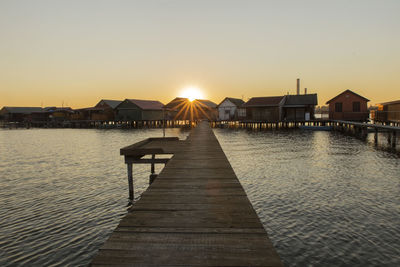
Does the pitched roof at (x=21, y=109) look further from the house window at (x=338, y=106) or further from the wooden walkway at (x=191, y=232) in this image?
the wooden walkway at (x=191, y=232)

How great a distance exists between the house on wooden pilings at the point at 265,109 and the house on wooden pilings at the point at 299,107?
4.68 feet

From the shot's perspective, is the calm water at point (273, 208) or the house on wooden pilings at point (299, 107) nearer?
the calm water at point (273, 208)

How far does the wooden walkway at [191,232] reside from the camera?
281 centimetres

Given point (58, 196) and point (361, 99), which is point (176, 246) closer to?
point (58, 196)

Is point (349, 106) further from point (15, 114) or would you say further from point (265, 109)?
point (15, 114)

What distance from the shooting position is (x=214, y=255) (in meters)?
2.90

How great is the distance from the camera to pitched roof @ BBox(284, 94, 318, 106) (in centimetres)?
4942

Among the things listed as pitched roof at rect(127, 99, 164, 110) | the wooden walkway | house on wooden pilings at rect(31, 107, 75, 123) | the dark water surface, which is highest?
pitched roof at rect(127, 99, 164, 110)

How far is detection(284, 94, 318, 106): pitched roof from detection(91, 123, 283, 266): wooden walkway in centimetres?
4899

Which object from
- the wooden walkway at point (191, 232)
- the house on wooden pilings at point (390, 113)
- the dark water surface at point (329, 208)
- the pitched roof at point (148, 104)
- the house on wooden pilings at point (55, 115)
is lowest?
the dark water surface at point (329, 208)

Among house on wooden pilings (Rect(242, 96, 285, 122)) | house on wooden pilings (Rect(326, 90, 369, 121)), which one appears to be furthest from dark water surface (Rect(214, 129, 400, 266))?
house on wooden pilings (Rect(242, 96, 285, 122))

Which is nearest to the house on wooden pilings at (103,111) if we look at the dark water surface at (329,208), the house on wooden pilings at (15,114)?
the house on wooden pilings at (15,114)

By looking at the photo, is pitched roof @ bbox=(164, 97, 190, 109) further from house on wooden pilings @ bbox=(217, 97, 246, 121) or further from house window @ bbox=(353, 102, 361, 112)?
house window @ bbox=(353, 102, 361, 112)

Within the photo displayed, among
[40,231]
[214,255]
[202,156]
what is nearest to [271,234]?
[202,156]
